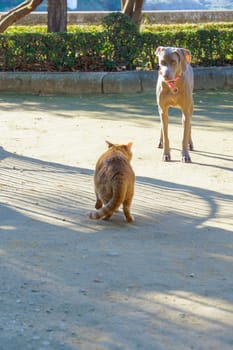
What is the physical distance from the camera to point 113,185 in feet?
23.0

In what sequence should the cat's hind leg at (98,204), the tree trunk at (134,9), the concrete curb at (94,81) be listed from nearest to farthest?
the cat's hind leg at (98,204) < the concrete curb at (94,81) < the tree trunk at (134,9)

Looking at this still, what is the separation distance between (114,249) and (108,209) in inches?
31.8

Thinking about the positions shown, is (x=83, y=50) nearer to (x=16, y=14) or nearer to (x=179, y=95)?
(x=16, y=14)

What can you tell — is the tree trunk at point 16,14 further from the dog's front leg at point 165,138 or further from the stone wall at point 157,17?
the dog's front leg at point 165,138

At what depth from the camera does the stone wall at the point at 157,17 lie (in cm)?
2656

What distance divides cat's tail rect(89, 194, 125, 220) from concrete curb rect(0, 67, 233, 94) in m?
8.70

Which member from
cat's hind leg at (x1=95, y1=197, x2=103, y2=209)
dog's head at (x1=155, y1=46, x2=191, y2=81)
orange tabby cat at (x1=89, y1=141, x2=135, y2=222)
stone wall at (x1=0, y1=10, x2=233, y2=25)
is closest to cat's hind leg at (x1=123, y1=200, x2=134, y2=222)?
orange tabby cat at (x1=89, y1=141, x2=135, y2=222)

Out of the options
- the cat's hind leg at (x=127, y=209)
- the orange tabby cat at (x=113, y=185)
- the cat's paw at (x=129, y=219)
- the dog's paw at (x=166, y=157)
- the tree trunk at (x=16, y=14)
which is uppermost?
the tree trunk at (x=16, y=14)

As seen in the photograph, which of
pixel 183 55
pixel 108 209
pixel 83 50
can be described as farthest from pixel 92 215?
pixel 83 50

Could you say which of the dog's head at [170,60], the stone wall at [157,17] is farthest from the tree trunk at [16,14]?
the dog's head at [170,60]

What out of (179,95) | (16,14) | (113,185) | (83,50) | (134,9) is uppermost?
(134,9)

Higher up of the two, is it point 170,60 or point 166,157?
point 170,60

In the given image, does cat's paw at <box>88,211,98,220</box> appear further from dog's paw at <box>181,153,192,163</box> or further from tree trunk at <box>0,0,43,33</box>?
tree trunk at <box>0,0,43,33</box>

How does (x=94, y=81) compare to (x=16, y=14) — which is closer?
(x=94, y=81)
